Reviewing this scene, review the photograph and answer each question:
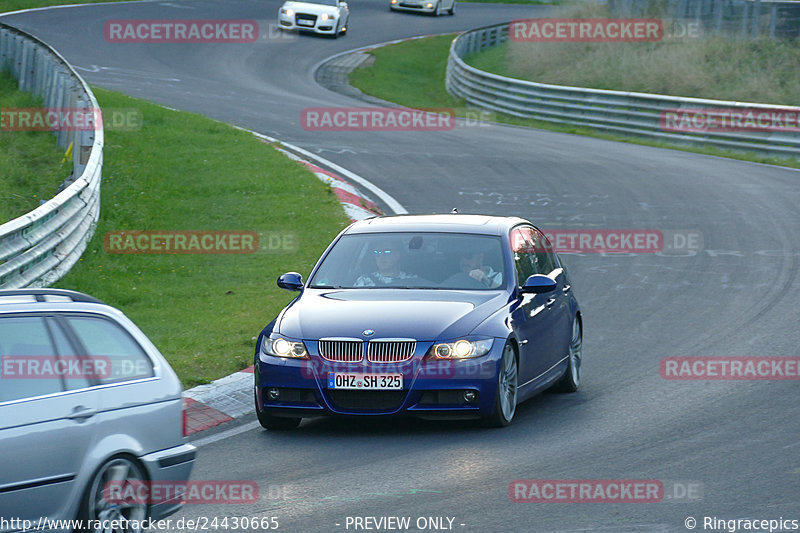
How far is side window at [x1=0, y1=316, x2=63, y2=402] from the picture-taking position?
6.14 meters

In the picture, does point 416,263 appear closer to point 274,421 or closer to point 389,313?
point 389,313

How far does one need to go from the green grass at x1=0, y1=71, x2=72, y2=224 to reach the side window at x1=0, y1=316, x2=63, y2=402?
9.10 meters

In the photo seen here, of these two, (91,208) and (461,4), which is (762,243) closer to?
(91,208)

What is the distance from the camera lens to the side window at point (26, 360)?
6.14 meters

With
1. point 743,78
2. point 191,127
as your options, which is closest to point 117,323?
point 191,127

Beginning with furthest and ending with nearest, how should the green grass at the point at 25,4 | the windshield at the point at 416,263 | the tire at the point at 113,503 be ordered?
1. the green grass at the point at 25,4
2. the windshield at the point at 416,263
3. the tire at the point at 113,503

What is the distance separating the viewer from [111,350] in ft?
22.3

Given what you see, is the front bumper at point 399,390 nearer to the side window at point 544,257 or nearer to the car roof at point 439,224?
the car roof at point 439,224

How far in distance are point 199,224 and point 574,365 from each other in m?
7.99

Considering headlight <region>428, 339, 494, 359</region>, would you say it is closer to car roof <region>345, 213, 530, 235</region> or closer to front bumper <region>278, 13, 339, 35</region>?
car roof <region>345, 213, 530, 235</region>

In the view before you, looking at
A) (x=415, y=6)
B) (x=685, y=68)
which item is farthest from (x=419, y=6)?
(x=685, y=68)

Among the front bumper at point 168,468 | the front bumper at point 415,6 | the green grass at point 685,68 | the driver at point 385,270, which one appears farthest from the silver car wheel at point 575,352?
the front bumper at point 415,6

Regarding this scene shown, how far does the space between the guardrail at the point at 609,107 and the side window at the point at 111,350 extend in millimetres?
21029

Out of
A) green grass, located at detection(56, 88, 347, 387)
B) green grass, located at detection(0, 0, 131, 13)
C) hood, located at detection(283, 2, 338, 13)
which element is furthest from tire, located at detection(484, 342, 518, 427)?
green grass, located at detection(0, 0, 131, 13)
